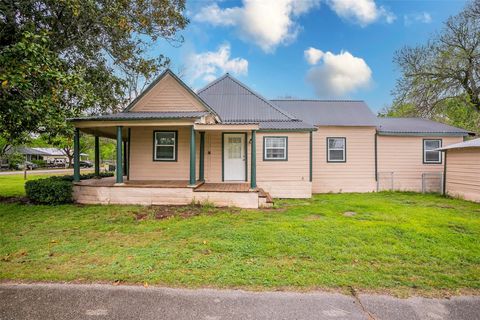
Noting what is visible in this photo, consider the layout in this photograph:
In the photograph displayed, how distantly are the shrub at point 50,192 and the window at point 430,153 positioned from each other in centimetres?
1672

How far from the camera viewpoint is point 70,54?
9805 mm

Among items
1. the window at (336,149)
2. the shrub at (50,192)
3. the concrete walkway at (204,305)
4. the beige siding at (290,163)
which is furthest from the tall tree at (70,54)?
the window at (336,149)

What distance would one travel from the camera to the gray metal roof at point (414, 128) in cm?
1285

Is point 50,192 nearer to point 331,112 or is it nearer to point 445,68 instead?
point 331,112

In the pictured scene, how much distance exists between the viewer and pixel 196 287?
128 inches

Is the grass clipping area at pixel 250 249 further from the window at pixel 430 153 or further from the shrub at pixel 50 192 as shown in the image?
the window at pixel 430 153

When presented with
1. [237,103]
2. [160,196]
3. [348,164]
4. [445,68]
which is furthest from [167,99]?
[445,68]

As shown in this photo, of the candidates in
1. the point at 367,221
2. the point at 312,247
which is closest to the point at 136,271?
the point at 312,247

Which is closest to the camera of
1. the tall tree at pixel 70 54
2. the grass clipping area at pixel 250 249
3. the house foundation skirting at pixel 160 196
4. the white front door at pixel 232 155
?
the grass clipping area at pixel 250 249

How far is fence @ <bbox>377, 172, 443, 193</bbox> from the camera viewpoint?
12859 millimetres

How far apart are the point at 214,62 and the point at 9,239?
17020 mm

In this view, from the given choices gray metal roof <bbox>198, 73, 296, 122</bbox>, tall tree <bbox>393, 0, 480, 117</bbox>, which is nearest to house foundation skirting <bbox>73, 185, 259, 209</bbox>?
gray metal roof <bbox>198, 73, 296, 122</bbox>

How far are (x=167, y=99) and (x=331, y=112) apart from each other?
893cm

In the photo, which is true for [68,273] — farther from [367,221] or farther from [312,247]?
[367,221]
